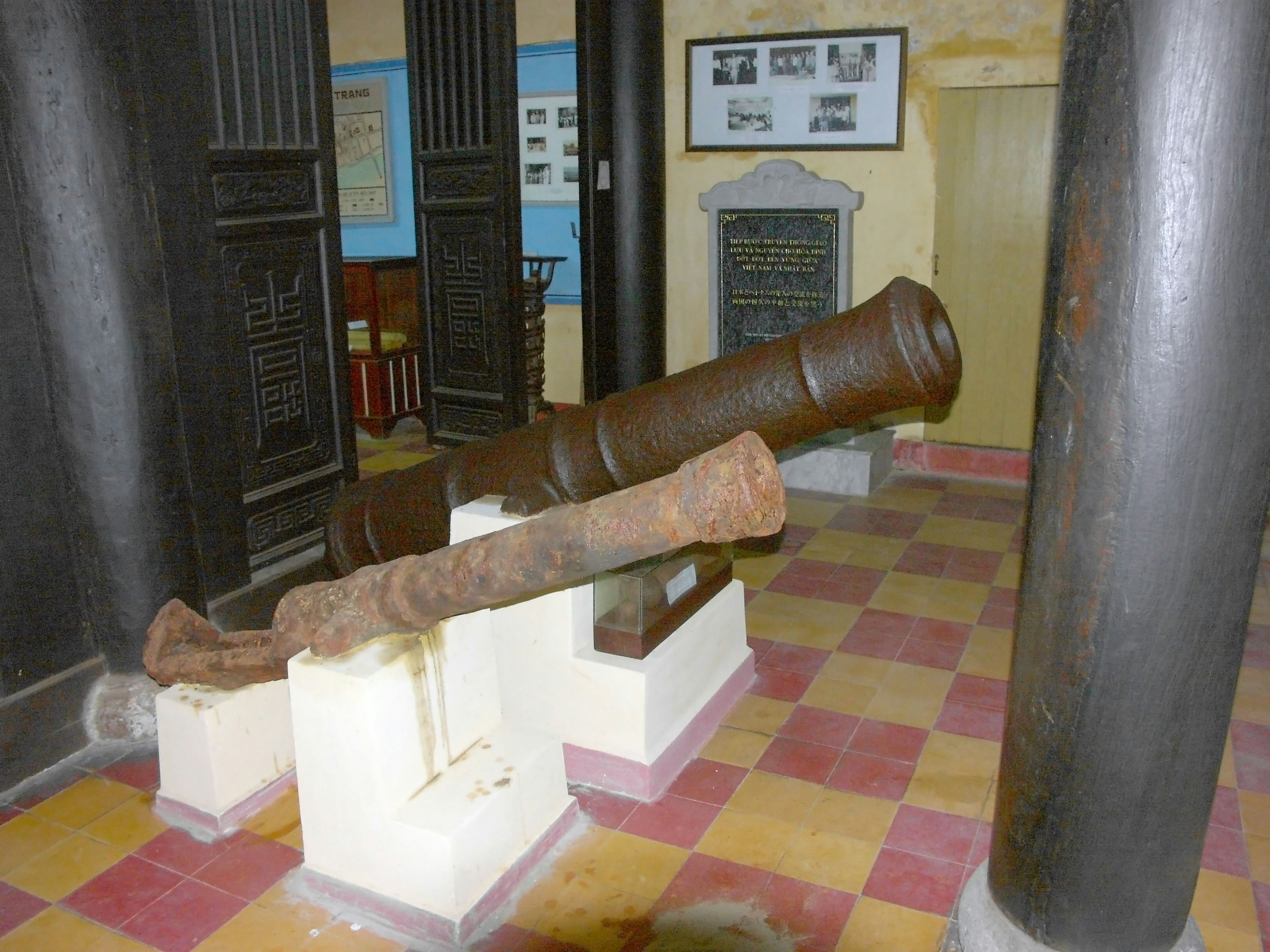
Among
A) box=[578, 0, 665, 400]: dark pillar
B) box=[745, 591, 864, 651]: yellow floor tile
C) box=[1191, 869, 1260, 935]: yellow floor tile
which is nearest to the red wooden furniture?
box=[578, 0, 665, 400]: dark pillar

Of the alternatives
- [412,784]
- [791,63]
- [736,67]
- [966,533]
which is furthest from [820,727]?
[736,67]

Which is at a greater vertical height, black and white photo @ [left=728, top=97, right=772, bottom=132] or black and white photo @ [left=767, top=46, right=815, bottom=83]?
black and white photo @ [left=767, top=46, right=815, bottom=83]

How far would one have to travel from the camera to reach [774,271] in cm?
647

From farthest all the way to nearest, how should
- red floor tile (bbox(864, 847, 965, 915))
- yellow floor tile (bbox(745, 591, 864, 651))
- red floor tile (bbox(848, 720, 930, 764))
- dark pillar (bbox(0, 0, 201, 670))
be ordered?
yellow floor tile (bbox(745, 591, 864, 651))
red floor tile (bbox(848, 720, 930, 764))
dark pillar (bbox(0, 0, 201, 670))
red floor tile (bbox(864, 847, 965, 915))

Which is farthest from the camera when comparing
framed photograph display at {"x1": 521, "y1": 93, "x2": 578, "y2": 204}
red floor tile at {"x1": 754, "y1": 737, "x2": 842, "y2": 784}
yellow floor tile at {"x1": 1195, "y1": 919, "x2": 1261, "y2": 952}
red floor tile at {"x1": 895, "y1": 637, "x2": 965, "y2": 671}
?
framed photograph display at {"x1": 521, "y1": 93, "x2": 578, "y2": 204}

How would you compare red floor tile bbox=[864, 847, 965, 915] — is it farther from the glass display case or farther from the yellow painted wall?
the yellow painted wall

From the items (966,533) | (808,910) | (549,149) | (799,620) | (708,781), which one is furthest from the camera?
(549,149)

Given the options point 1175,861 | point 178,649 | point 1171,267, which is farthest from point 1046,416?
point 178,649

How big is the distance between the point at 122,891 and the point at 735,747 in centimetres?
181

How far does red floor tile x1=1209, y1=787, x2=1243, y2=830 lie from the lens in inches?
117

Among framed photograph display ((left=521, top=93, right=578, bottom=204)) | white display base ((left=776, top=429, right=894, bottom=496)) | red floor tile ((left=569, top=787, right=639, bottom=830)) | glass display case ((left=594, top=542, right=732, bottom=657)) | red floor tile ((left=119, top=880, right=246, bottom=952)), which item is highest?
framed photograph display ((left=521, top=93, right=578, bottom=204))

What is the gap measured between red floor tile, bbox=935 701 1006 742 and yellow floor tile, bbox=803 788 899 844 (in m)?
0.54

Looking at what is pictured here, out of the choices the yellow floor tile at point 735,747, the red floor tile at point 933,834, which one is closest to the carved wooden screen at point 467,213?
the yellow floor tile at point 735,747

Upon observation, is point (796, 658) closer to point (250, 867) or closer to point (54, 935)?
point (250, 867)
